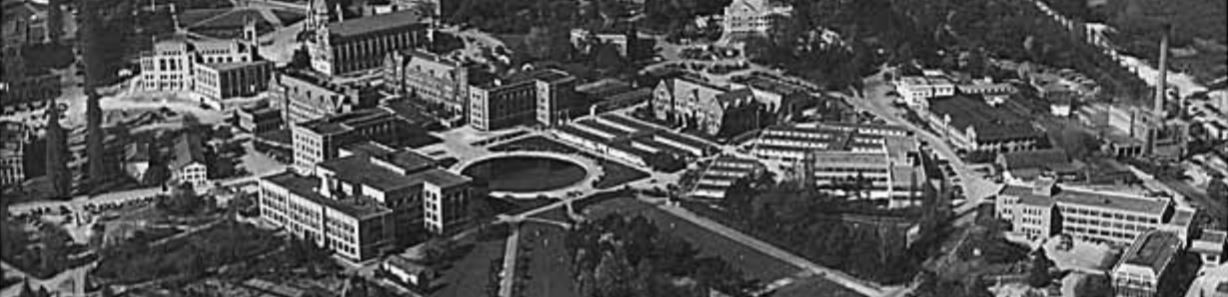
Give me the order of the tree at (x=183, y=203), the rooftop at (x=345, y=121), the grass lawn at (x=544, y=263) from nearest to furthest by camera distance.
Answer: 1. the grass lawn at (x=544, y=263)
2. the tree at (x=183, y=203)
3. the rooftop at (x=345, y=121)

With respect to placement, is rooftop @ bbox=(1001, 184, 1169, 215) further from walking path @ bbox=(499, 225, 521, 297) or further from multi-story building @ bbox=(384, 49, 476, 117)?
multi-story building @ bbox=(384, 49, 476, 117)

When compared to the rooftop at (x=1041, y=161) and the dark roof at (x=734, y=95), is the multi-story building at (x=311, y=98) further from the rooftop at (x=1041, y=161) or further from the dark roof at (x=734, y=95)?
the rooftop at (x=1041, y=161)

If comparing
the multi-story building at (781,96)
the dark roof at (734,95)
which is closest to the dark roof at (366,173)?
the dark roof at (734,95)

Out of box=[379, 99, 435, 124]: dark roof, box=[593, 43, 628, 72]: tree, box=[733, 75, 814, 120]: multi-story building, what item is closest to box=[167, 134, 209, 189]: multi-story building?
box=[379, 99, 435, 124]: dark roof

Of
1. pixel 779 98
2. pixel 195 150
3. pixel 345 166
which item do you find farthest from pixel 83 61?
pixel 779 98

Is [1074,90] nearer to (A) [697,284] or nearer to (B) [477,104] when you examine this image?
(B) [477,104]

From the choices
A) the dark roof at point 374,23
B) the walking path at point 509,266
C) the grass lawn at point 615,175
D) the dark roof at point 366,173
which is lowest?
the walking path at point 509,266
